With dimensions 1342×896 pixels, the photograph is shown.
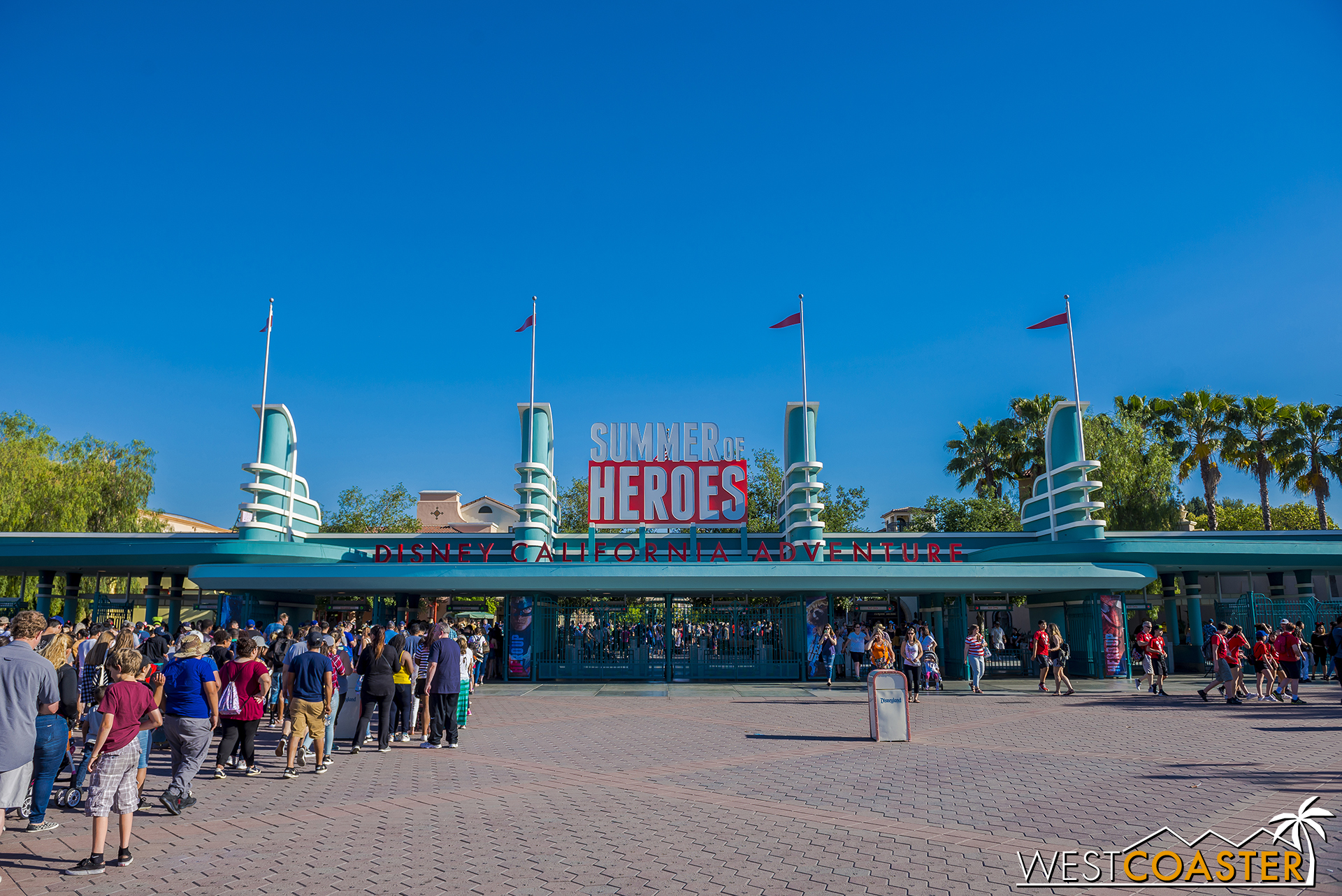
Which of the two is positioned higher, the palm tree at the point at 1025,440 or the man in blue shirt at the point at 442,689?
the palm tree at the point at 1025,440

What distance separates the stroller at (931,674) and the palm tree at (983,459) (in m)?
28.0

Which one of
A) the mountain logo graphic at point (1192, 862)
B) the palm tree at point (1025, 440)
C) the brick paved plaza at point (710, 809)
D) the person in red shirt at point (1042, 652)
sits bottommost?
the brick paved plaza at point (710, 809)

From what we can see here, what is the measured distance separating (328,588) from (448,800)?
619 inches

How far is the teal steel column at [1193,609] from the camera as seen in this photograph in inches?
1085

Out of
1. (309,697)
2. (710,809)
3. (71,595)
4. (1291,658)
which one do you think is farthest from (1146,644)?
(71,595)

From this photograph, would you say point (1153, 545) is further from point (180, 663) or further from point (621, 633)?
point (180, 663)

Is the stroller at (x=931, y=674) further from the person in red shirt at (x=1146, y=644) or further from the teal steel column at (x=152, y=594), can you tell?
the teal steel column at (x=152, y=594)

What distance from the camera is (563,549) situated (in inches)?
1002

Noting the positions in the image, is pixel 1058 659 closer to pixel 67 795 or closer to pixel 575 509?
pixel 67 795

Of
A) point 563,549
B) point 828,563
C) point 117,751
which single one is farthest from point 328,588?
point 117,751

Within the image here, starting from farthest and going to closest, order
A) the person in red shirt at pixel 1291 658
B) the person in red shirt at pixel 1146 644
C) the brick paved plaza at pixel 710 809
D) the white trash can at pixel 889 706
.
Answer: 1. the person in red shirt at pixel 1146 644
2. the person in red shirt at pixel 1291 658
3. the white trash can at pixel 889 706
4. the brick paved plaza at pixel 710 809

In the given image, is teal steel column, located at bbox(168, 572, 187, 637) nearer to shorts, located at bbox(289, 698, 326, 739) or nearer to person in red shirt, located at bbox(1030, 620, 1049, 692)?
shorts, located at bbox(289, 698, 326, 739)

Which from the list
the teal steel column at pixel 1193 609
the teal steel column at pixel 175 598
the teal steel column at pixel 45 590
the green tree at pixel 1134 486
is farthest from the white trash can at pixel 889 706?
the green tree at pixel 1134 486

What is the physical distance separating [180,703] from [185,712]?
102 millimetres
